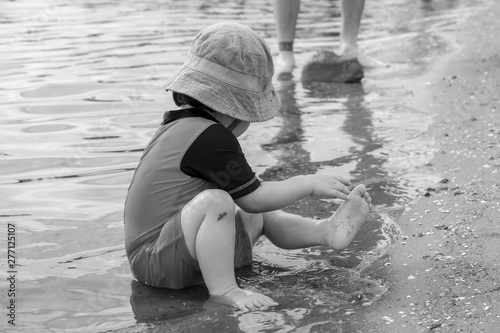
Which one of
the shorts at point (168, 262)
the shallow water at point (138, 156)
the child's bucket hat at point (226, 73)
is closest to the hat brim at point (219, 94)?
the child's bucket hat at point (226, 73)

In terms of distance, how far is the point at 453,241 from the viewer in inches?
135

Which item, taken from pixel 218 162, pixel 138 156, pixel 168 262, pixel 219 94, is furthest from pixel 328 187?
pixel 138 156

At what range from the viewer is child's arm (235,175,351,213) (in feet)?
10.4

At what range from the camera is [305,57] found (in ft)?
26.8

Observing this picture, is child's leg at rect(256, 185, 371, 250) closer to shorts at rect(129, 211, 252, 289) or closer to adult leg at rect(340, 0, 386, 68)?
shorts at rect(129, 211, 252, 289)

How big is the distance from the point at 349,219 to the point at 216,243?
0.61m

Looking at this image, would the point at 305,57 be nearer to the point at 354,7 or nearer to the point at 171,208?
the point at 354,7

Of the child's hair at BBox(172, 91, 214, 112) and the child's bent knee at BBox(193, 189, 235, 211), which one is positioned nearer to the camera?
the child's bent knee at BBox(193, 189, 235, 211)

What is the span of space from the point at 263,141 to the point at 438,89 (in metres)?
1.85

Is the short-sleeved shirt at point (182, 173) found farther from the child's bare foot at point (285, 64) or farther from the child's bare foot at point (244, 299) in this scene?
the child's bare foot at point (285, 64)

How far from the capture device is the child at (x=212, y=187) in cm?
302

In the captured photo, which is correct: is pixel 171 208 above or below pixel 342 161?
above

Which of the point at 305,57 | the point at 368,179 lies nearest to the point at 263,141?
the point at 368,179

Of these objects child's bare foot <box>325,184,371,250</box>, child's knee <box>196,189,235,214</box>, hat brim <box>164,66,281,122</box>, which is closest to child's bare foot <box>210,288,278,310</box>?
child's knee <box>196,189,235,214</box>
